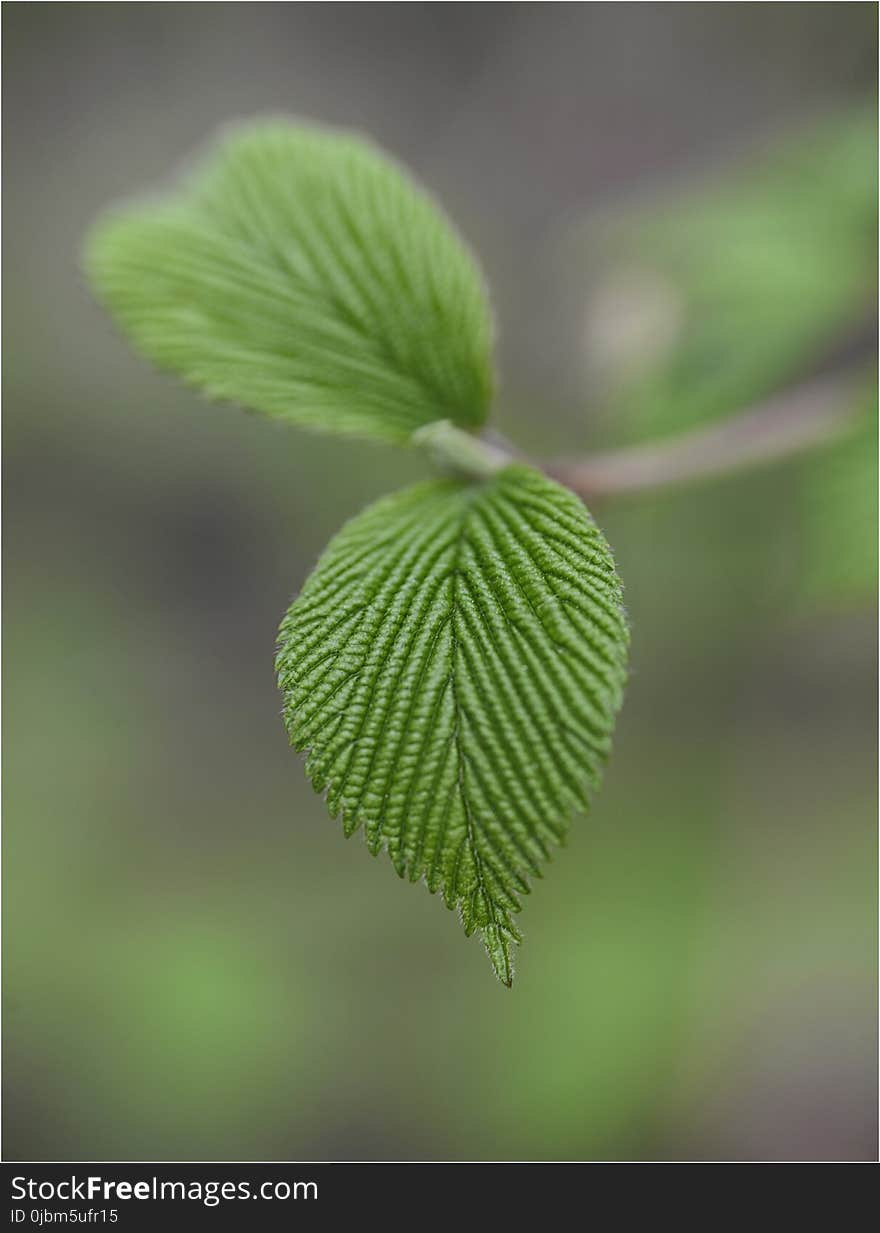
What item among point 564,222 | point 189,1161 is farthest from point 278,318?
point 564,222

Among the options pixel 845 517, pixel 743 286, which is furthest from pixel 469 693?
pixel 743 286

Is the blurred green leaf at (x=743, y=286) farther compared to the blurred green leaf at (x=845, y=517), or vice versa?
the blurred green leaf at (x=743, y=286)

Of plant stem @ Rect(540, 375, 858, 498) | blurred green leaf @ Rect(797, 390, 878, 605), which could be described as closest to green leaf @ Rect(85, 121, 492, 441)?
plant stem @ Rect(540, 375, 858, 498)

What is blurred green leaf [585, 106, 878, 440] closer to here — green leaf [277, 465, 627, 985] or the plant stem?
the plant stem

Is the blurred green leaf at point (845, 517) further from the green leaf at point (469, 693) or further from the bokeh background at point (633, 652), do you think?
the green leaf at point (469, 693)

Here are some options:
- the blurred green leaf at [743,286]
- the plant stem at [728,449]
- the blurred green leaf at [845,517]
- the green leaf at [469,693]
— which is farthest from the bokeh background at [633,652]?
the green leaf at [469,693]

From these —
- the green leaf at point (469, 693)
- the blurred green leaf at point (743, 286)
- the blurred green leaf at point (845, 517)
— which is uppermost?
the blurred green leaf at point (743, 286)

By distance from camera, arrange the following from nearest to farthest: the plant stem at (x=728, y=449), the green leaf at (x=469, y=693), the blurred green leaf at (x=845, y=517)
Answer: the green leaf at (x=469, y=693) < the plant stem at (x=728, y=449) < the blurred green leaf at (x=845, y=517)
